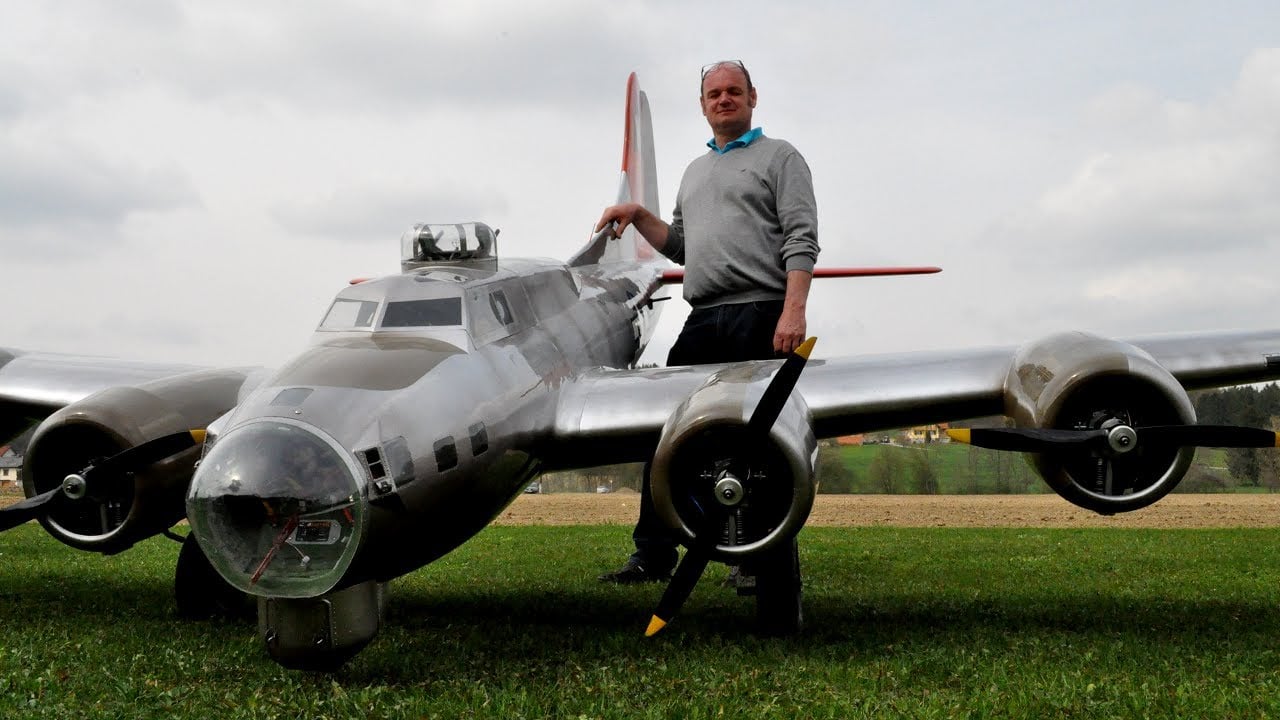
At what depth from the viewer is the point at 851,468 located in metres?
54.6

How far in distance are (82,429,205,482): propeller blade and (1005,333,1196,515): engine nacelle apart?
5561 millimetres

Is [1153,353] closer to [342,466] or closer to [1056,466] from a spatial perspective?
[1056,466]

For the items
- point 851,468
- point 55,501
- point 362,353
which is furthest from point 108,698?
point 851,468

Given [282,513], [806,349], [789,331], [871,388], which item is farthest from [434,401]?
[871,388]

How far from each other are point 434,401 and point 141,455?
2639mm

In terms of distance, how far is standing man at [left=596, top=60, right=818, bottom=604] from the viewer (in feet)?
24.4

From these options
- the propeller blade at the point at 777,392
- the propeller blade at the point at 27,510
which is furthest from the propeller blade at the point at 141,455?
the propeller blade at the point at 777,392

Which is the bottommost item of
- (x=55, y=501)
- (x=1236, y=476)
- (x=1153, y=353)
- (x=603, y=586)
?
(x=1236, y=476)

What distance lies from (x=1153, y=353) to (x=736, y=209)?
335 cm

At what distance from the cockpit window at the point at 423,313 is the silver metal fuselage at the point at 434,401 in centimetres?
5

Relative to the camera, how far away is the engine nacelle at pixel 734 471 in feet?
19.6

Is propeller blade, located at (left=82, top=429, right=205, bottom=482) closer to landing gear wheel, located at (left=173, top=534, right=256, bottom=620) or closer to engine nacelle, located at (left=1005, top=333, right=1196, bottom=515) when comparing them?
landing gear wheel, located at (left=173, top=534, right=256, bottom=620)

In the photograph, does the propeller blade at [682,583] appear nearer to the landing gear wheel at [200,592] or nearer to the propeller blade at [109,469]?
the propeller blade at [109,469]

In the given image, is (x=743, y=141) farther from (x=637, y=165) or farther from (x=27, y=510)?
(x=637, y=165)
